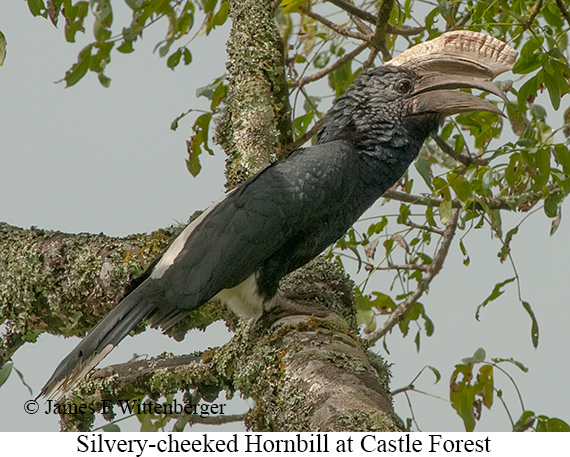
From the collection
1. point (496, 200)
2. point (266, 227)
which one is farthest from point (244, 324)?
Result: point (496, 200)

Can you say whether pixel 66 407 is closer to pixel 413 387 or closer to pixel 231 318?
pixel 231 318

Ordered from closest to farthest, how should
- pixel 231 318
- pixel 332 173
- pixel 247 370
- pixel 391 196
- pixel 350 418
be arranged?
pixel 350 418
pixel 247 370
pixel 332 173
pixel 231 318
pixel 391 196

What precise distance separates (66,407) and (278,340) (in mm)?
915

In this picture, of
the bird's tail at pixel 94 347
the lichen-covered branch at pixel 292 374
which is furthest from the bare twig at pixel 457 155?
the bird's tail at pixel 94 347

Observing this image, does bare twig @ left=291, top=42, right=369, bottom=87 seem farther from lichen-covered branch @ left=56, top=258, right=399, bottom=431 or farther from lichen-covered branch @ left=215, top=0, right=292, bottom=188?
lichen-covered branch @ left=56, top=258, right=399, bottom=431

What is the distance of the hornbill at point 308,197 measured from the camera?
2.86 metres

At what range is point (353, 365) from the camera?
2.65 metres

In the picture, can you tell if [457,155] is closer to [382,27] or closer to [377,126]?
[377,126]

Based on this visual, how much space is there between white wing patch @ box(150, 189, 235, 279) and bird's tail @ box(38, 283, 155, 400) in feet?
0.47

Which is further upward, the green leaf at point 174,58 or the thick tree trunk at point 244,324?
the green leaf at point 174,58

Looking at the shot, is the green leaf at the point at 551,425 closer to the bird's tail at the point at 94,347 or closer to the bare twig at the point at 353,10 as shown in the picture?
the bird's tail at the point at 94,347

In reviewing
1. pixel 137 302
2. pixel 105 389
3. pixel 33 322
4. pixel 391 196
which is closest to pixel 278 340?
pixel 137 302

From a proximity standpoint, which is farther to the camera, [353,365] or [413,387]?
[413,387]

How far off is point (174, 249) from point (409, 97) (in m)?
1.21
